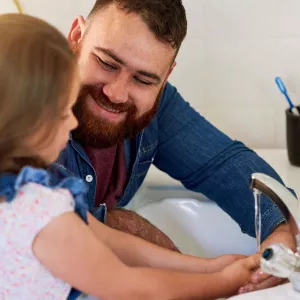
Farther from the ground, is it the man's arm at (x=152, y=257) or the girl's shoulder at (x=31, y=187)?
the girl's shoulder at (x=31, y=187)

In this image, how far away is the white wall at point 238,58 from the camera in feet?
5.35

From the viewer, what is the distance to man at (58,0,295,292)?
1217 mm

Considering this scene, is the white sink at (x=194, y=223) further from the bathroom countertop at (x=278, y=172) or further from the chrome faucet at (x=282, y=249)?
the chrome faucet at (x=282, y=249)

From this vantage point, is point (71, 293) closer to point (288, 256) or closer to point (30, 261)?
point (30, 261)

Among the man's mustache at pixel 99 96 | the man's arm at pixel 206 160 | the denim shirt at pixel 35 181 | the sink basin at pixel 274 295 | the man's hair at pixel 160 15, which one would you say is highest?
the man's hair at pixel 160 15

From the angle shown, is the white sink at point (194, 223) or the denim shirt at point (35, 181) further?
the white sink at point (194, 223)

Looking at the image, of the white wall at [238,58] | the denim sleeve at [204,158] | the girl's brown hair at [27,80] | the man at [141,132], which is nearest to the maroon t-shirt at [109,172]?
the man at [141,132]

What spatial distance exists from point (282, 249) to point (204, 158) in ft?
1.86

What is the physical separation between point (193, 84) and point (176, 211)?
37 centimetres

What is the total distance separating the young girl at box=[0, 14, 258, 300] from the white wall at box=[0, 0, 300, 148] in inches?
33.9

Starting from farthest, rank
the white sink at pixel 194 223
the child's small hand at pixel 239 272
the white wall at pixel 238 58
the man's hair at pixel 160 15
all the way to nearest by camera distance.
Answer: the white wall at pixel 238 58 → the white sink at pixel 194 223 → the man's hair at pixel 160 15 → the child's small hand at pixel 239 272


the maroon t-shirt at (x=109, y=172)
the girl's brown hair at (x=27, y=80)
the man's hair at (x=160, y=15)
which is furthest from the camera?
the maroon t-shirt at (x=109, y=172)

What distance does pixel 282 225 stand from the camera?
48.1 inches

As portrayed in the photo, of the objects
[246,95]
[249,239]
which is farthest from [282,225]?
[246,95]
